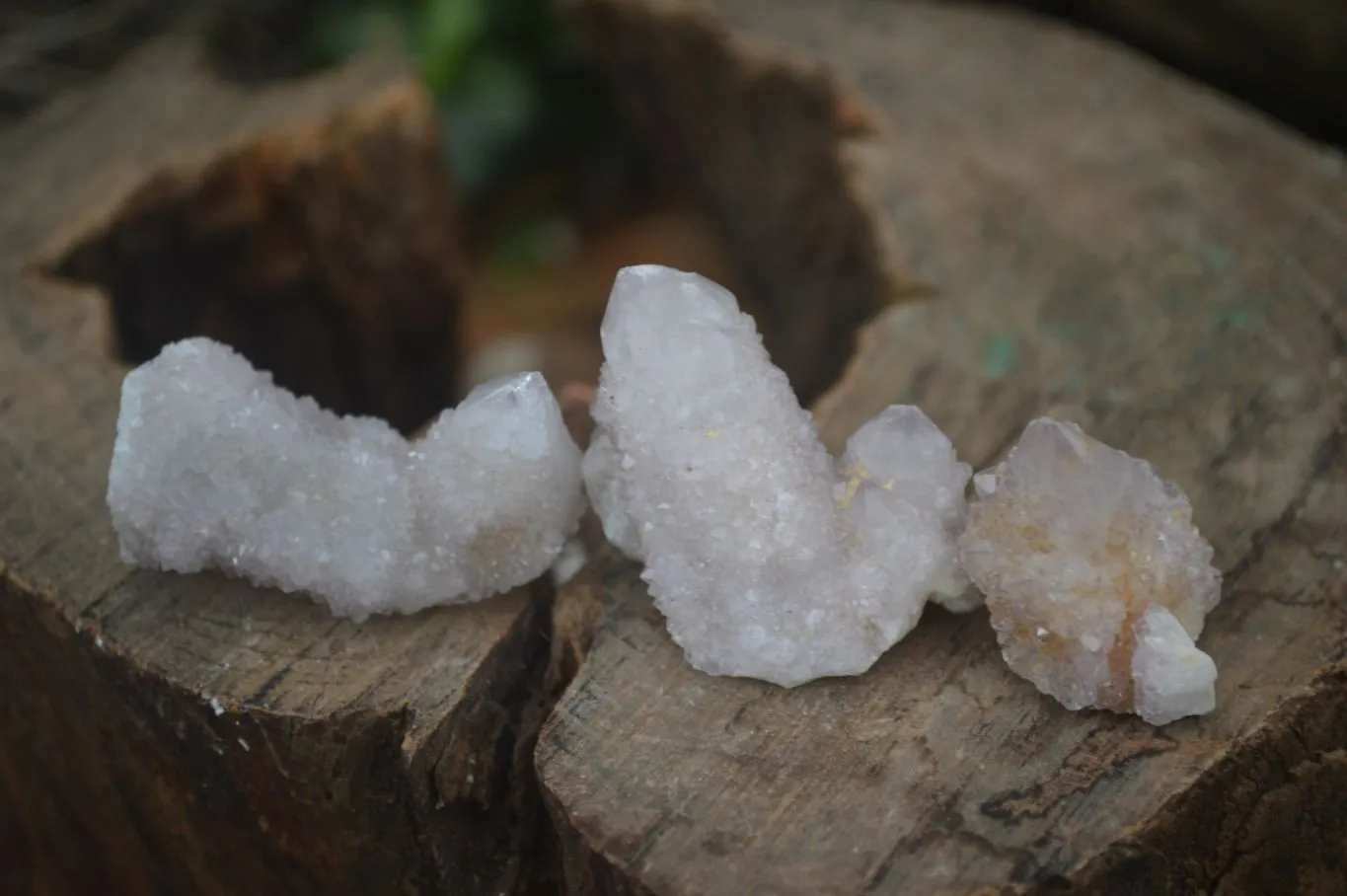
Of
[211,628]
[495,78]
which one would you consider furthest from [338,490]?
[495,78]

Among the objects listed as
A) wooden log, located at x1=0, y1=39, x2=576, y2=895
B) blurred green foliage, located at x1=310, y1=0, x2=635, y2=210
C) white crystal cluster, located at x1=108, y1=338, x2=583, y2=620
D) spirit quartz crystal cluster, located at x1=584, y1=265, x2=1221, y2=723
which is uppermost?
spirit quartz crystal cluster, located at x1=584, y1=265, x2=1221, y2=723

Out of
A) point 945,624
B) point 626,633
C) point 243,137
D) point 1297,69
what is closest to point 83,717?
point 626,633

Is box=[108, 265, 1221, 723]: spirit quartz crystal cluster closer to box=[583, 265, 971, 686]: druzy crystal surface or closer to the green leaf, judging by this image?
box=[583, 265, 971, 686]: druzy crystal surface

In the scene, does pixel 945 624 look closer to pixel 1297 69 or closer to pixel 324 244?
pixel 324 244

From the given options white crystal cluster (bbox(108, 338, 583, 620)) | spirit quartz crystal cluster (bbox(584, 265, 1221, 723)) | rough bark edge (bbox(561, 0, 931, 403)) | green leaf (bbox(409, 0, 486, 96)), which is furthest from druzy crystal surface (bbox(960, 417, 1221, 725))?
green leaf (bbox(409, 0, 486, 96))

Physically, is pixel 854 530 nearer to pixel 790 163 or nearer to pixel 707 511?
pixel 707 511

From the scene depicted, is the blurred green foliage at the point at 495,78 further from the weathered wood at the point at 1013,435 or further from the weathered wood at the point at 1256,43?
the weathered wood at the point at 1256,43

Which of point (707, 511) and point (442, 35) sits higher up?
point (707, 511)
